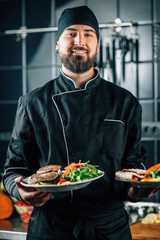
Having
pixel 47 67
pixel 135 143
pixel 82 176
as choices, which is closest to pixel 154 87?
pixel 47 67

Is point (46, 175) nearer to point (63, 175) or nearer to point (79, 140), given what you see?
point (63, 175)

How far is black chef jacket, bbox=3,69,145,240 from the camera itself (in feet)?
4.55

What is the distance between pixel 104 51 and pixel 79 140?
2.20m

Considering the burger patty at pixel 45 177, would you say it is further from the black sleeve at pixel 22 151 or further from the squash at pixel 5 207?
the squash at pixel 5 207

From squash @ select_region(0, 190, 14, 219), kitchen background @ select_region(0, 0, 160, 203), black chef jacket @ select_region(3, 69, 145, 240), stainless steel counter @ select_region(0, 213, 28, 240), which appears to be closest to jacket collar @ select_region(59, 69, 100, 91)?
black chef jacket @ select_region(3, 69, 145, 240)

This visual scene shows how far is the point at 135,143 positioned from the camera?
1.47m

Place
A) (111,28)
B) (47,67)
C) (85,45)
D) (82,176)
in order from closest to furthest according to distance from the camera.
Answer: (82,176), (85,45), (111,28), (47,67)

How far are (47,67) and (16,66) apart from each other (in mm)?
351

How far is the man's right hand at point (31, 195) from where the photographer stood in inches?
46.8

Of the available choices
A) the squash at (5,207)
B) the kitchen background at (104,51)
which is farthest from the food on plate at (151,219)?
the kitchen background at (104,51)

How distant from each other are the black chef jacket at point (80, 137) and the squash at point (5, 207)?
Result: 3.26 ft

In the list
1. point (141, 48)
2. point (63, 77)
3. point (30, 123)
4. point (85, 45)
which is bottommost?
point (30, 123)

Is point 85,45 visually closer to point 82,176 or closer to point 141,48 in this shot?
point 82,176

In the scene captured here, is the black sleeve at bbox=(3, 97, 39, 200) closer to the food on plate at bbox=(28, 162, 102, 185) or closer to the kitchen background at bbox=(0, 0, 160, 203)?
the food on plate at bbox=(28, 162, 102, 185)
